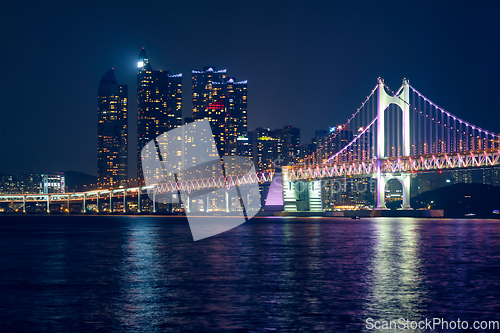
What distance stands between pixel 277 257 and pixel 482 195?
104 meters

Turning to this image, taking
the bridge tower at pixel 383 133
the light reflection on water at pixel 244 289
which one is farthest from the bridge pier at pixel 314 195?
the light reflection on water at pixel 244 289

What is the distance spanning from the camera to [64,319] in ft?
46.9

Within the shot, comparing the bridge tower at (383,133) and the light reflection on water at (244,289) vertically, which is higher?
the bridge tower at (383,133)

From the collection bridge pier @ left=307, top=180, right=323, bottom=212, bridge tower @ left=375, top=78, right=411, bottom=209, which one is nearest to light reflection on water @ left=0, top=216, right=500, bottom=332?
bridge tower @ left=375, top=78, right=411, bottom=209

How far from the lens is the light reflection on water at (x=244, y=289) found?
1406cm

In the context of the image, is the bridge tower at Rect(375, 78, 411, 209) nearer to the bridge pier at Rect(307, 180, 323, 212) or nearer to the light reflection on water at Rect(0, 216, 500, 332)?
the bridge pier at Rect(307, 180, 323, 212)

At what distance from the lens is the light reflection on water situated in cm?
1406

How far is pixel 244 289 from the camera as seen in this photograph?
1906cm

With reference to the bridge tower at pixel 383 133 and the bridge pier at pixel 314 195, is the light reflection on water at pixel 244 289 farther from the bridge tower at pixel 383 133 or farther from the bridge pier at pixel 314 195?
the bridge pier at pixel 314 195

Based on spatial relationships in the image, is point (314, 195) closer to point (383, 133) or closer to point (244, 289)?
point (383, 133)

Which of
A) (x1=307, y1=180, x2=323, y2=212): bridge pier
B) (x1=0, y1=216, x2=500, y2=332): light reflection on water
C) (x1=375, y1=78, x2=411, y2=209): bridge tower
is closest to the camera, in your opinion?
(x1=0, y1=216, x2=500, y2=332): light reflection on water

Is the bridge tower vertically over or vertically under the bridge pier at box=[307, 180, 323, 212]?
over

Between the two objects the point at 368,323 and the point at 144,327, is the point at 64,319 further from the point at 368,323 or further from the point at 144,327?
the point at 368,323

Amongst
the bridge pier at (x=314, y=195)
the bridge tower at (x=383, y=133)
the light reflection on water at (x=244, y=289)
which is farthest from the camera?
the bridge pier at (x=314, y=195)
